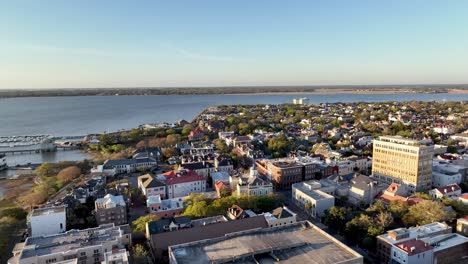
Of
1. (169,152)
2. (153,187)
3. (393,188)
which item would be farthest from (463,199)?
(169,152)

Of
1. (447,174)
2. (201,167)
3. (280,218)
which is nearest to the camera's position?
(280,218)

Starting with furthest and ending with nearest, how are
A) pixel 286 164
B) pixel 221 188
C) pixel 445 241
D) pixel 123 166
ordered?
1. pixel 123 166
2. pixel 286 164
3. pixel 221 188
4. pixel 445 241

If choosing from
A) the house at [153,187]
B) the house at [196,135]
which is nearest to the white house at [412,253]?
the house at [153,187]

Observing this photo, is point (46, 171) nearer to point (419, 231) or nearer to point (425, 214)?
point (419, 231)

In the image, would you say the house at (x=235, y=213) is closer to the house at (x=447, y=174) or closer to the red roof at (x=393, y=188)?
the red roof at (x=393, y=188)

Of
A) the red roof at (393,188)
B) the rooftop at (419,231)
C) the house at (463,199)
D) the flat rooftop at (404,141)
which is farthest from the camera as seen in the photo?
the flat rooftop at (404,141)

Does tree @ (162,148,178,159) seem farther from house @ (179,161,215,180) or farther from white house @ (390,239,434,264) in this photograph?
white house @ (390,239,434,264)

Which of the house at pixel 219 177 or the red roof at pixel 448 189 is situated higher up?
the red roof at pixel 448 189
